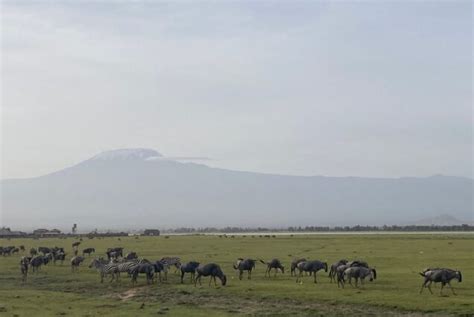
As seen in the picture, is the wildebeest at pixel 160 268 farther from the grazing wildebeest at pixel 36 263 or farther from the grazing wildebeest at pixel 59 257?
the grazing wildebeest at pixel 59 257

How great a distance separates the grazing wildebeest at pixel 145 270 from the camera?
40.1m

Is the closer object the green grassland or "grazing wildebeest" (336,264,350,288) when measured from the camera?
the green grassland

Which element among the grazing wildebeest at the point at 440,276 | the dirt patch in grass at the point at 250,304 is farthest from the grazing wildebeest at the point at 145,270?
the grazing wildebeest at the point at 440,276

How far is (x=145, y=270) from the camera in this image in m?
40.1

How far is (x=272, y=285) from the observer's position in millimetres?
37469

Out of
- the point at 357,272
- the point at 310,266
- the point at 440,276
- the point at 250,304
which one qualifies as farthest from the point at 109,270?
the point at 440,276

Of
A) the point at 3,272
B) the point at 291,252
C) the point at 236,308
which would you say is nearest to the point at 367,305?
the point at 236,308

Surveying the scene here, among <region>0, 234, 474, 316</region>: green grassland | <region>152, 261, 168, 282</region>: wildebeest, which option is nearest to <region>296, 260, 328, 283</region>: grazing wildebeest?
<region>0, 234, 474, 316</region>: green grassland

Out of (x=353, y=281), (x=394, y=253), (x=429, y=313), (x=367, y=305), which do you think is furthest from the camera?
(x=394, y=253)

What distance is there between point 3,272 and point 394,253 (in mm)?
32514

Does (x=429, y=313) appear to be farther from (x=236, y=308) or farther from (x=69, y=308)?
(x=69, y=308)

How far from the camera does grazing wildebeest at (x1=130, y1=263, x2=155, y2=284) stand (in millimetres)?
40062

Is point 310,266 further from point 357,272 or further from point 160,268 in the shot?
point 160,268

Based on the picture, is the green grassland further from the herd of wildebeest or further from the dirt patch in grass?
the herd of wildebeest
